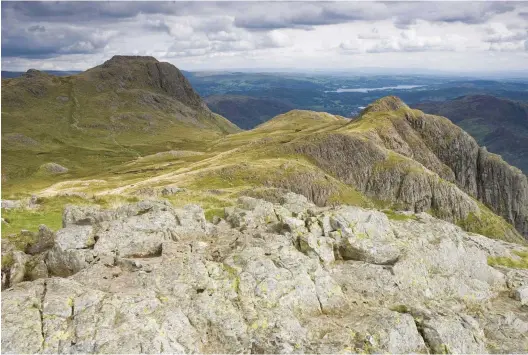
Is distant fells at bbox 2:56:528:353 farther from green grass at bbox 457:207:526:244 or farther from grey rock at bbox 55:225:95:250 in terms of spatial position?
green grass at bbox 457:207:526:244

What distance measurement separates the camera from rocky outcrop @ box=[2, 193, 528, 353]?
19.0m

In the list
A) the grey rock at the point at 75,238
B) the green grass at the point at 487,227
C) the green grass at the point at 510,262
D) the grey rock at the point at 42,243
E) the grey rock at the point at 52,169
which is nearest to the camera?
the grey rock at the point at 75,238

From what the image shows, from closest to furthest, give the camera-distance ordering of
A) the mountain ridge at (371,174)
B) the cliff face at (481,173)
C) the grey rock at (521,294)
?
1. the grey rock at (521,294)
2. the mountain ridge at (371,174)
3. the cliff face at (481,173)

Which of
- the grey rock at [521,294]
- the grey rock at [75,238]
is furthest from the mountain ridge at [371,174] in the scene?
the grey rock at [75,238]

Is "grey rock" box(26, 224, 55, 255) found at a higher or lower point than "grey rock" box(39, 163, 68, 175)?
higher

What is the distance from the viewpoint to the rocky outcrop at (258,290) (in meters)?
19.0

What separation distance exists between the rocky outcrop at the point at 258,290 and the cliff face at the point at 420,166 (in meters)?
107

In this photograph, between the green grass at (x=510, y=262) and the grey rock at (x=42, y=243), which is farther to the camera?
the green grass at (x=510, y=262)

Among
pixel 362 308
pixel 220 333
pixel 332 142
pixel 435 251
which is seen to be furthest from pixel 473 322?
pixel 332 142

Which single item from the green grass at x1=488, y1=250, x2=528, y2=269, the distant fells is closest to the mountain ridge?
the green grass at x1=488, y1=250, x2=528, y2=269

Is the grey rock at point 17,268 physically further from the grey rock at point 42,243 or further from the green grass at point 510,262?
the green grass at point 510,262

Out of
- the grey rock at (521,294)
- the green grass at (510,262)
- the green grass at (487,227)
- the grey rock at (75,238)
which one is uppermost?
the grey rock at (75,238)

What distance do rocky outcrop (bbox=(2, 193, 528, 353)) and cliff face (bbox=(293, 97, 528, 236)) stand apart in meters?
107

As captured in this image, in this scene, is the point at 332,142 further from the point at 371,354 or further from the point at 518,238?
the point at 371,354
